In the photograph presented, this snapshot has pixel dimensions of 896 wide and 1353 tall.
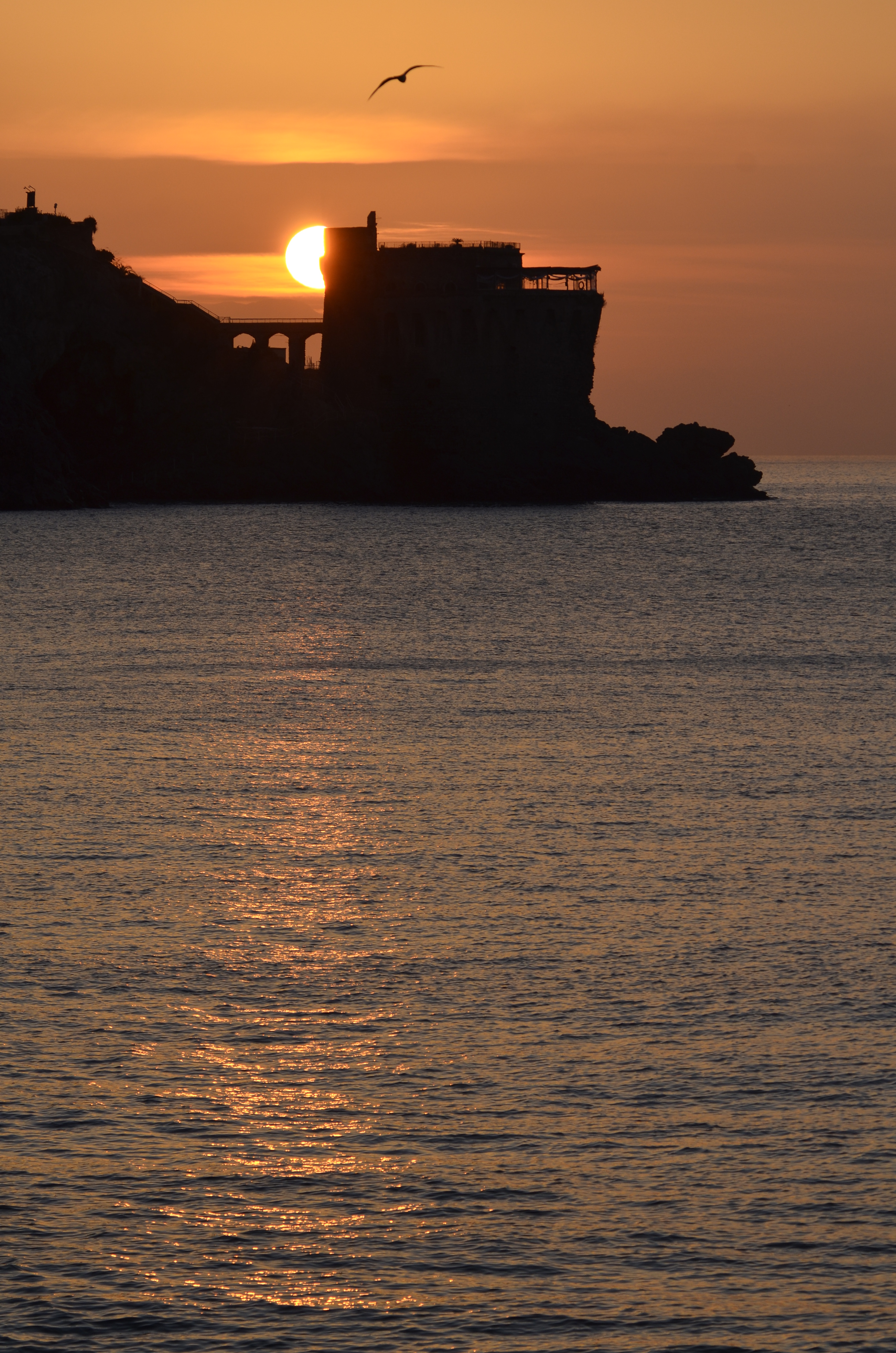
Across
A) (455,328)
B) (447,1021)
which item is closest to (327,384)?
(455,328)

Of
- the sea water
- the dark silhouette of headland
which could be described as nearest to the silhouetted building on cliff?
the dark silhouette of headland

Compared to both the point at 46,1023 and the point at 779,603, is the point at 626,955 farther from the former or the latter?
the point at 779,603

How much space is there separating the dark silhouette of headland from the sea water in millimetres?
88669

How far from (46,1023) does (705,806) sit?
10546mm

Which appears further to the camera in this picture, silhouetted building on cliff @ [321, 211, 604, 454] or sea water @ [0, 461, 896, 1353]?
silhouetted building on cliff @ [321, 211, 604, 454]

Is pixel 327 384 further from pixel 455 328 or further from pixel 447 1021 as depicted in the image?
pixel 447 1021

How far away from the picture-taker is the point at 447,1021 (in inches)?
493

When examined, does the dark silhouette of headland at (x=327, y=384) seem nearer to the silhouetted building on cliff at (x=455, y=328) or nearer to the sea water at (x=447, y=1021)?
the silhouetted building on cliff at (x=455, y=328)

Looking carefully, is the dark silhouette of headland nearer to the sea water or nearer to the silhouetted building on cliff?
the silhouetted building on cliff

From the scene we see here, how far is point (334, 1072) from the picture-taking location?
11414mm

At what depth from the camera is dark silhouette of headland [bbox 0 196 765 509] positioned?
114062 mm

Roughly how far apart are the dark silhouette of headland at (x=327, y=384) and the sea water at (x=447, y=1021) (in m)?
88.7

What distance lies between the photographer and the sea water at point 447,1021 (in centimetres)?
864

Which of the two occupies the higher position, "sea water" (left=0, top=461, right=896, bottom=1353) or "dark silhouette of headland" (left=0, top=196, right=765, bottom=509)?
"dark silhouette of headland" (left=0, top=196, right=765, bottom=509)
